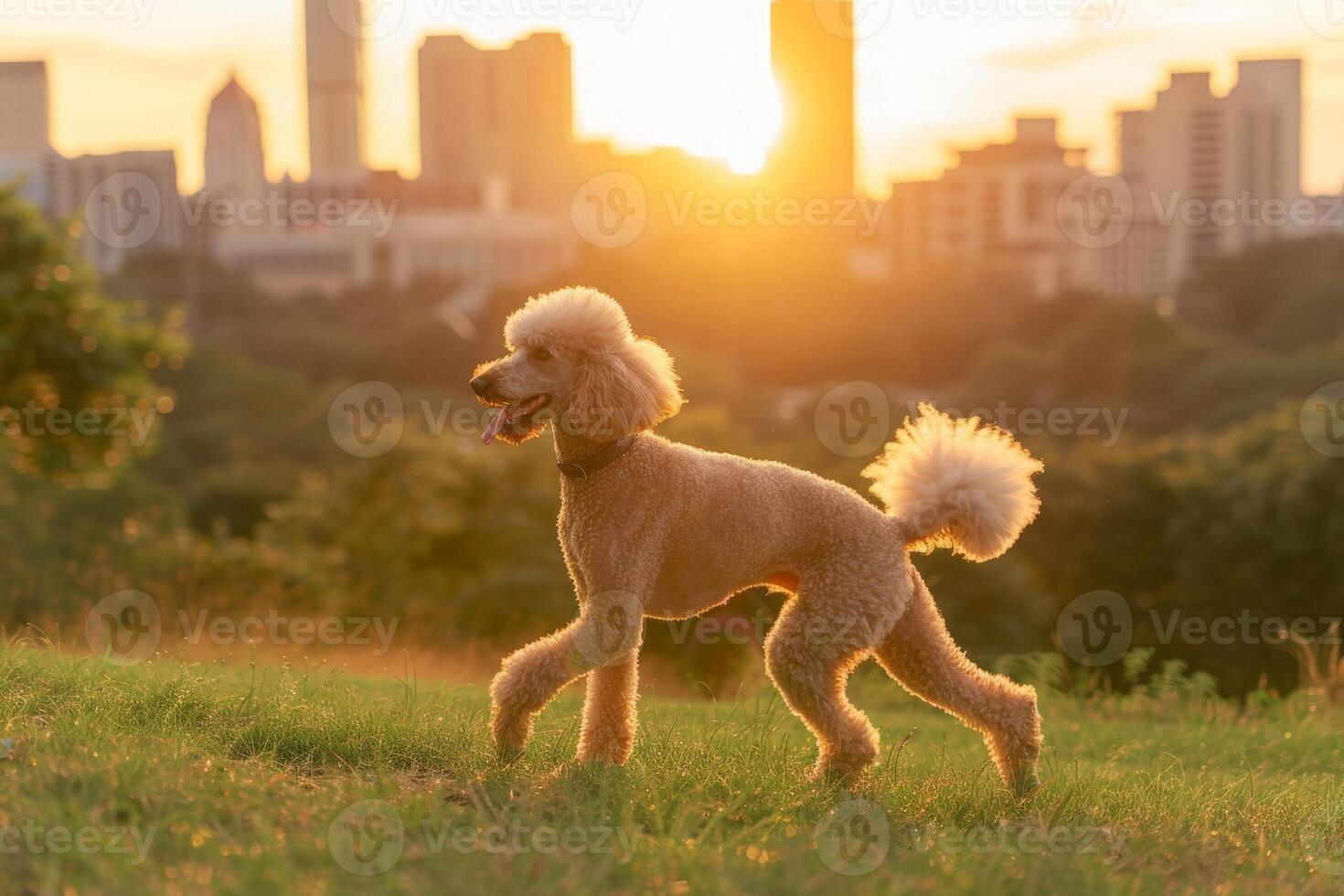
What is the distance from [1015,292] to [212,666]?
2910 inches

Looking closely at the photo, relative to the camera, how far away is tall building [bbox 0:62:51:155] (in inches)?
3728

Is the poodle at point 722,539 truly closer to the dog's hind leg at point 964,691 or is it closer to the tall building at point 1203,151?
the dog's hind leg at point 964,691

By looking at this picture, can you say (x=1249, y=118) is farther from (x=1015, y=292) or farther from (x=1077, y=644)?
(x=1077, y=644)

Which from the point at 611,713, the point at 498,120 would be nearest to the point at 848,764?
the point at 611,713

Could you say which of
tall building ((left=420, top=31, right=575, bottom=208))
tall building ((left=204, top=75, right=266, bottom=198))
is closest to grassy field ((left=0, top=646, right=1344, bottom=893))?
tall building ((left=420, top=31, right=575, bottom=208))

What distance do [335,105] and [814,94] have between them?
17287cm

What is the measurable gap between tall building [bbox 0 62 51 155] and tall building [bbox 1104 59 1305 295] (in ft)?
256

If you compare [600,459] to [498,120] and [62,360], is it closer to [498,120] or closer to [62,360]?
[62,360]

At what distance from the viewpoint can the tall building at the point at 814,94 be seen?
44.7ft

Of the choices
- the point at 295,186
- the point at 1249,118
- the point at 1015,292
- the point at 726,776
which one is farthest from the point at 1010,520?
the point at 295,186

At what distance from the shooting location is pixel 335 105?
177m

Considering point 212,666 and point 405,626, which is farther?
point 405,626

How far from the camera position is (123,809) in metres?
4.12

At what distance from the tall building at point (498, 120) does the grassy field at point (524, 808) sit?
135m
